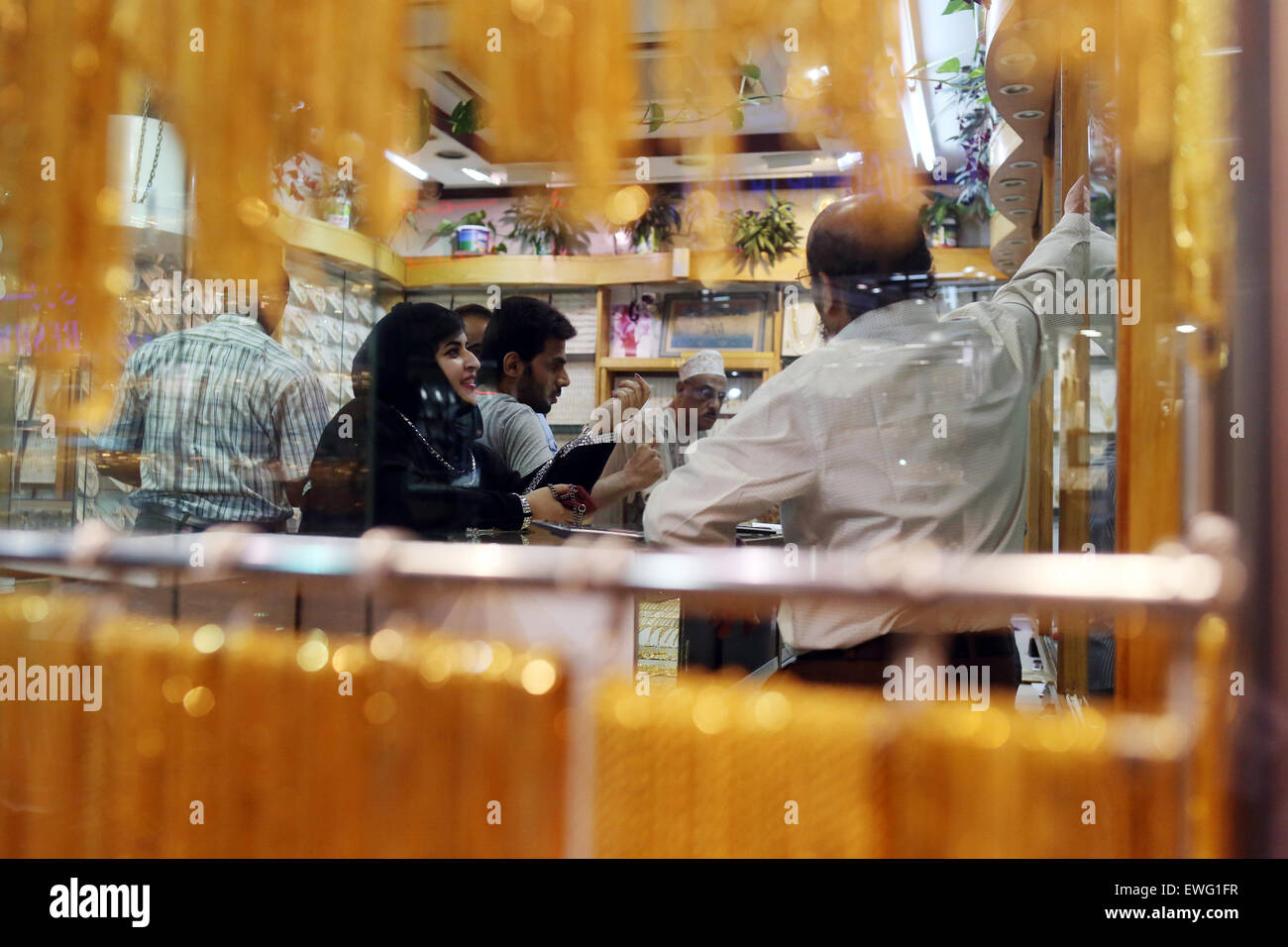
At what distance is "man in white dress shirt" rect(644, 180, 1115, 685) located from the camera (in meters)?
1.29

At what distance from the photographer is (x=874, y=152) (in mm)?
1320

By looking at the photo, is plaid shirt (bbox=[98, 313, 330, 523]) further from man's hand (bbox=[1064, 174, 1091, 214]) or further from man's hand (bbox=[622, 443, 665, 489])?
man's hand (bbox=[1064, 174, 1091, 214])

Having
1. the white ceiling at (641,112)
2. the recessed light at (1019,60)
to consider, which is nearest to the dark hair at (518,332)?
the white ceiling at (641,112)

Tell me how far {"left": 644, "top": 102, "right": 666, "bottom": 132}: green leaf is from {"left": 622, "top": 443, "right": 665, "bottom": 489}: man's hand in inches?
20.2

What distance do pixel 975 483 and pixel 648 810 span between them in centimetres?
64

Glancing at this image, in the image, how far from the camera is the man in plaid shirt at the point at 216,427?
59.6 inches

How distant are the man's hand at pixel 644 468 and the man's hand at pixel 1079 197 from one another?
2.54 ft

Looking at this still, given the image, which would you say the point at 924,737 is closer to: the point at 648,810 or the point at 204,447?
the point at 648,810

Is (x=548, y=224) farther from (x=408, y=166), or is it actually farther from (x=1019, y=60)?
(x=1019, y=60)

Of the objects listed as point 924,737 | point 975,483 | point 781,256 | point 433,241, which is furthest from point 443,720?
point 433,241

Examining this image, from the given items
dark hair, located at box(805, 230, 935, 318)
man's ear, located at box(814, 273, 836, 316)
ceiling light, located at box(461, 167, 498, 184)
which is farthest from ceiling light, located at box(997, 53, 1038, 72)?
ceiling light, located at box(461, 167, 498, 184)

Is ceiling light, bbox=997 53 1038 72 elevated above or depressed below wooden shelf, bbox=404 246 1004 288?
above

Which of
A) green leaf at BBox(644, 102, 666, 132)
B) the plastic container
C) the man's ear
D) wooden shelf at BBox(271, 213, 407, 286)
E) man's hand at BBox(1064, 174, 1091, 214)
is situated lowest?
the man's ear

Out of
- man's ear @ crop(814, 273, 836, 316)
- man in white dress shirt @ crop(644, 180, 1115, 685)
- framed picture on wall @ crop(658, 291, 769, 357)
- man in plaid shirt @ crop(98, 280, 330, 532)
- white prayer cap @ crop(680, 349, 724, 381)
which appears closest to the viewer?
man in white dress shirt @ crop(644, 180, 1115, 685)
